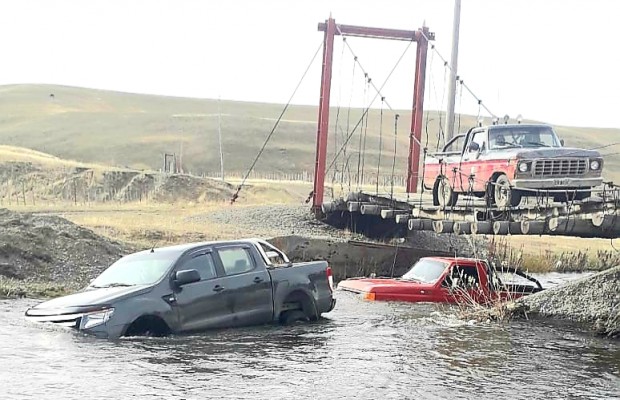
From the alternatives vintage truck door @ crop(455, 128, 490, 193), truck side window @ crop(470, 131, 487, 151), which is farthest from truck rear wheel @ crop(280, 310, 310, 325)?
truck side window @ crop(470, 131, 487, 151)

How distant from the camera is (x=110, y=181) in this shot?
59.3 metres

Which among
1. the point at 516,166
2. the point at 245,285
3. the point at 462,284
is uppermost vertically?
the point at 516,166

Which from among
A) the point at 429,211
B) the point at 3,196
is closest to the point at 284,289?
the point at 429,211

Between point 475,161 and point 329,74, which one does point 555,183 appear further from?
point 329,74

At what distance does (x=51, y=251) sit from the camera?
23078mm

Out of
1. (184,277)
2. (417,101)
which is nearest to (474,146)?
(184,277)

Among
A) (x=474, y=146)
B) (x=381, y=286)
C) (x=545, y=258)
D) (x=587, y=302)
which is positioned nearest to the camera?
(x=587, y=302)

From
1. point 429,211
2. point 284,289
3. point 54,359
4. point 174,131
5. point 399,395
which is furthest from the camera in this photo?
point 174,131

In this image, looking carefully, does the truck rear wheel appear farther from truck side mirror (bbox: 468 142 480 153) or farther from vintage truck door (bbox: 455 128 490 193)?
truck side mirror (bbox: 468 142 480 153)

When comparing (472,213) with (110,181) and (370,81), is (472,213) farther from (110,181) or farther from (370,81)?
(110,181)

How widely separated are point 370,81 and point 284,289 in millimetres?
22335

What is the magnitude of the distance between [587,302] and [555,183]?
6508mm

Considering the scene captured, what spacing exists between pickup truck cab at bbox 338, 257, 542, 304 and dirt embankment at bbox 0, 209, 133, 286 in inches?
279

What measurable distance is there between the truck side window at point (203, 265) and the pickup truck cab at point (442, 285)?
478cm
